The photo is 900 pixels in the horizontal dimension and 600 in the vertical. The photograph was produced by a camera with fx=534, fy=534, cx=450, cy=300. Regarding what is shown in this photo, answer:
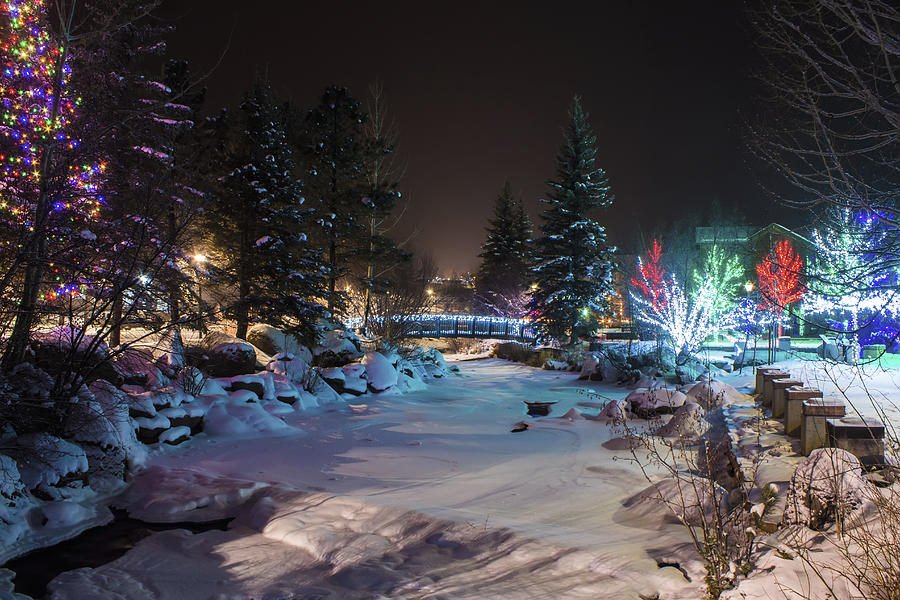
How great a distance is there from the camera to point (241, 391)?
962 centimetres

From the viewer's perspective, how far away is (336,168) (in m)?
18.7

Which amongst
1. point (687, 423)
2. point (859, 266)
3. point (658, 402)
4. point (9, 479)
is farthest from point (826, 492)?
point (9, 479)

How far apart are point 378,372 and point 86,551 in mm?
8574

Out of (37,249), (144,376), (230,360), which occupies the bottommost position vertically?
(144,376)

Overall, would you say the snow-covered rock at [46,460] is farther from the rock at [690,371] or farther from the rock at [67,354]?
the rock at [690,371]

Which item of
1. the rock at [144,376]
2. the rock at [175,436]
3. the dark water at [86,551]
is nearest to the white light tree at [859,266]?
the dark water at [86,551]

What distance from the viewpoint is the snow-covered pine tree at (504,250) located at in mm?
37312

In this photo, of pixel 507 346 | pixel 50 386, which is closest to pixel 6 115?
pixel 50 386

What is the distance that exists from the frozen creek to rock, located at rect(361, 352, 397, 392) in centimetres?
Answer: 420

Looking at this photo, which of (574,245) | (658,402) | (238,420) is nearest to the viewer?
(238,420)

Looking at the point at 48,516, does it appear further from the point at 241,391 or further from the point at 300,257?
the point at 300,257

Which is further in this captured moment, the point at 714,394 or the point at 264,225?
the point at 264,225

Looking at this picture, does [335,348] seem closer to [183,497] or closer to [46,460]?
[183,497]

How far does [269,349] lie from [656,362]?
11.3m
